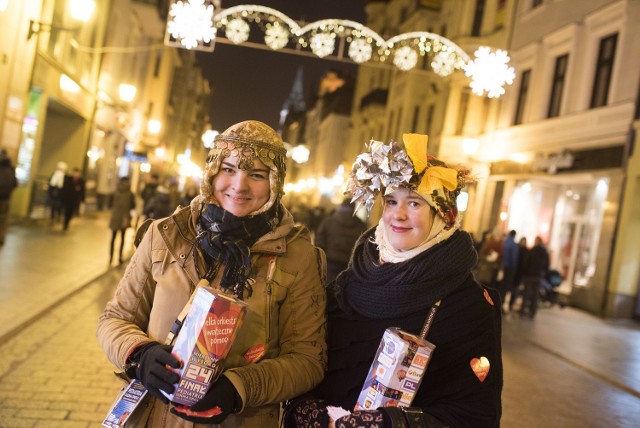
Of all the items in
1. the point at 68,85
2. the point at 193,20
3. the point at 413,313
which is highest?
the point at 193,20

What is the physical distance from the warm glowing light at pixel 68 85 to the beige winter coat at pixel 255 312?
17.0 metres

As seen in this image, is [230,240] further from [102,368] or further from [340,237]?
[340,237]

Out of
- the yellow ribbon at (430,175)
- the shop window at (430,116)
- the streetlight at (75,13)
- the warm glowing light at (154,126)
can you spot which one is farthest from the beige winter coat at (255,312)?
the warm glowing light at (154,126)

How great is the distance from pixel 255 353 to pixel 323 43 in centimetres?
1022

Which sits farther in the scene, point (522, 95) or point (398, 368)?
point (522, 95)

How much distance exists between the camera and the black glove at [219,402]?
76.0 inches

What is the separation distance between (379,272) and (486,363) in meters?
0.54

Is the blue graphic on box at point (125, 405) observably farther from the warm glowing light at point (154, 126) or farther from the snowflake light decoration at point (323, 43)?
the warm glowing light at point (154, 126)

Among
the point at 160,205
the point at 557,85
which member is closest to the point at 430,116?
the point at 557,85

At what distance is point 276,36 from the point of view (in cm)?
1192

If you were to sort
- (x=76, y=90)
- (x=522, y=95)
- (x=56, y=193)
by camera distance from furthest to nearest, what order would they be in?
1. (x=522, y=95)
2. (x=76, y=90)
3. (x=56, y=193)

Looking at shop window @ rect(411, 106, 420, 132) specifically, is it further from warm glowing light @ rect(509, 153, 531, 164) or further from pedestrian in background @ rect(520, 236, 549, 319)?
pedestrian in background @ rect(520, 236, 549, 319)

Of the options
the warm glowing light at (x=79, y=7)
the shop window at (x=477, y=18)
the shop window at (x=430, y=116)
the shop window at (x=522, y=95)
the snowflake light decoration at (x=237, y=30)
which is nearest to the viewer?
the snowflake light decoration at (x=237, y=30)

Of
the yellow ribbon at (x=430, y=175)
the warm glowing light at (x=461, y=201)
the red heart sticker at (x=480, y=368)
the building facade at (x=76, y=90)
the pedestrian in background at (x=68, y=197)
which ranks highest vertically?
the building facade at (x=76, y=90)
